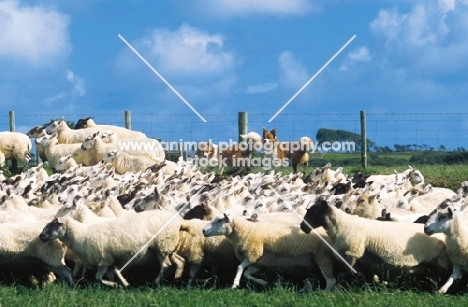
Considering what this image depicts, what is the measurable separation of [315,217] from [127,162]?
45.1 feet

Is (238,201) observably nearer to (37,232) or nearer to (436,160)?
(37,232)

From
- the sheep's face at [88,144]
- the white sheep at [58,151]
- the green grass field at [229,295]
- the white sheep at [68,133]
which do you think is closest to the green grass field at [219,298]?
the green grass field at [229,295]

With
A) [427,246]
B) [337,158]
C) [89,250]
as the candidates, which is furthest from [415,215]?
[337,158]

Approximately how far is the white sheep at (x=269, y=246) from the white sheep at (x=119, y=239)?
64 centimetres

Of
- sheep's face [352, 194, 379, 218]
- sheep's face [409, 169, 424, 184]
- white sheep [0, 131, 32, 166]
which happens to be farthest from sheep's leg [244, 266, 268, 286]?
white sheep [0, 131, 32, 166]

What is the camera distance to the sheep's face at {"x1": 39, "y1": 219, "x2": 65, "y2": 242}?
12086 mm

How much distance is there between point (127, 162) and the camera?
24.8 m

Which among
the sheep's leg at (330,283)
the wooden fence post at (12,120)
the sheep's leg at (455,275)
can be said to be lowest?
the sheep's leg at (330,283)

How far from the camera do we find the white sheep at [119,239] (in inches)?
475

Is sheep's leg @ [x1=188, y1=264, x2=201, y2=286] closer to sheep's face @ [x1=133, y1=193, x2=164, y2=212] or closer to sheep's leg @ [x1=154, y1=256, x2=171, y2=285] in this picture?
sheep's leg @ [x1=154, y1=256, x2=171, y2=285]

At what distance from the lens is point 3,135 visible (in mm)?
28703

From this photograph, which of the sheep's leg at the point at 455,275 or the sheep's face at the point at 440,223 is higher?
the sheep's face at the point at 440,223

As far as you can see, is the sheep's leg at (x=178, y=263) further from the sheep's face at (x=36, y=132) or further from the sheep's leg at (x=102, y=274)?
the sheep's face at (x=36, y=132)

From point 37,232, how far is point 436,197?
885 cm
